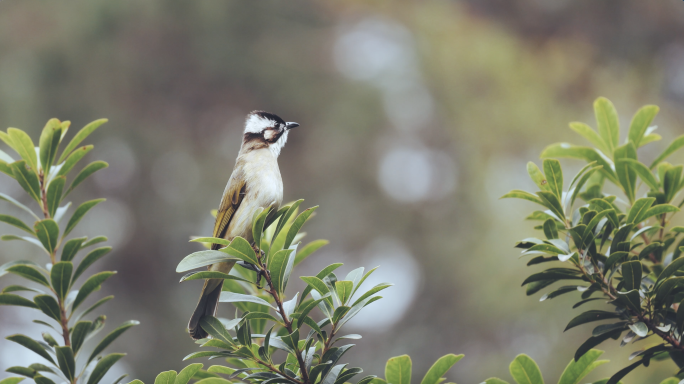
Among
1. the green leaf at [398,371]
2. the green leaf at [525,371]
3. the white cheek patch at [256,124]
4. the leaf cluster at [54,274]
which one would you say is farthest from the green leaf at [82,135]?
the green leaf at [525,371]

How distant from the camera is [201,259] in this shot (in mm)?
1049

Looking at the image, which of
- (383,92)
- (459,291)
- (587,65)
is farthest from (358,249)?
(587,65)

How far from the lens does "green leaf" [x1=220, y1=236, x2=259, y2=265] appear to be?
1.04m

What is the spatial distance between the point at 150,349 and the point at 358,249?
2.86 m

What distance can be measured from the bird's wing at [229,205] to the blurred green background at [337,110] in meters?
3.71

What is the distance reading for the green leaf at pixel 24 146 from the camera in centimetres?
133

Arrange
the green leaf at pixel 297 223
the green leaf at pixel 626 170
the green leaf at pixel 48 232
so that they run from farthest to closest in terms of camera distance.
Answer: the green leaf at pixel 626 170, the green leaf at pixel 48 232, the green leaf at pixel 297 223

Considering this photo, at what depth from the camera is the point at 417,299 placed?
6.31 m

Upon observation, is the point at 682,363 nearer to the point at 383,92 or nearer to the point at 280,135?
the point at 280,135

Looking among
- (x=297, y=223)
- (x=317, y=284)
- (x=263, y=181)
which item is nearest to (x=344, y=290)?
(x=317, y=284)

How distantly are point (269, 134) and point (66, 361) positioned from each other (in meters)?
1.44

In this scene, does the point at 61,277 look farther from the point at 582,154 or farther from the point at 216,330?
the point at 582,154

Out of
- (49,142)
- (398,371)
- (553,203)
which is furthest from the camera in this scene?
(49,142)

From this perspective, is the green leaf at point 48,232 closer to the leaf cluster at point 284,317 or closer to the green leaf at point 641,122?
the leaf cluster at point 284,317
